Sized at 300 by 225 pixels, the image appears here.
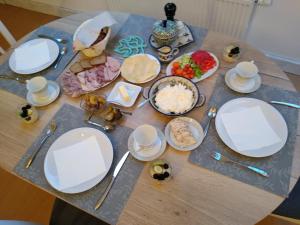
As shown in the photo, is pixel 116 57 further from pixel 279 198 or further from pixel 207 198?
pixel 279 198

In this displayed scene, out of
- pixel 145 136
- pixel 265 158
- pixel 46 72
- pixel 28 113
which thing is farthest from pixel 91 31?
pixel 265 158

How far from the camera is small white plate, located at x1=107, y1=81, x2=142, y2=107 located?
1.17 m

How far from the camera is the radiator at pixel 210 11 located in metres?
1.83

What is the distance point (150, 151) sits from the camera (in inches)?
40.1

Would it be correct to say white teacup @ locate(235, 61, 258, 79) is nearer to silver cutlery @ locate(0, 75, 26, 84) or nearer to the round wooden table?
the round wooden table

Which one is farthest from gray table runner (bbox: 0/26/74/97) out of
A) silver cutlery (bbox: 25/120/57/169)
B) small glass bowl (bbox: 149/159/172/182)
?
small glass bowl (bbox: 149/159/172/182)

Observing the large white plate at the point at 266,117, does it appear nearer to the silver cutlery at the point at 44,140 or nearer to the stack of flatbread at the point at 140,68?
the stack of flatbread at the point at 140,68

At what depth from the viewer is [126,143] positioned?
1.07m

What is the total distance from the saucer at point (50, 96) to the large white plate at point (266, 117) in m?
0.76

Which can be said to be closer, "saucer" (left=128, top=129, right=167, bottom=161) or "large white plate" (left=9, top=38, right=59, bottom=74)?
"saucer" (left=128, top=129, right=167, bottom=161)

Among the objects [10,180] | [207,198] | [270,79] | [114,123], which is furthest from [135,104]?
[10,180]

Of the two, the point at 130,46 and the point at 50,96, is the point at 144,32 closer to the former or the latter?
the point at 130,46

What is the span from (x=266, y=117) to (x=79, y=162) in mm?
770

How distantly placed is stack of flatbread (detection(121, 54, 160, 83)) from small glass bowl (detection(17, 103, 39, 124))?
44 centimetres
